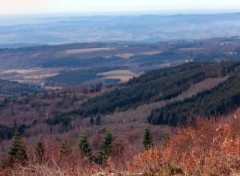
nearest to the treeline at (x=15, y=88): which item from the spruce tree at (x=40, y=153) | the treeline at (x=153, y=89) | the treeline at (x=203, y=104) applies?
the treeline at (x=153, y=89)

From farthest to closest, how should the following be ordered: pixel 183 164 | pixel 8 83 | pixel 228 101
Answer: pixel 8 83 → pixel 228 101 → pixel 183 164

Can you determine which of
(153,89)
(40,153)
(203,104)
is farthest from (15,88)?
(40,153)

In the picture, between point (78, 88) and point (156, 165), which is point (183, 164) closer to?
point (156, 165)

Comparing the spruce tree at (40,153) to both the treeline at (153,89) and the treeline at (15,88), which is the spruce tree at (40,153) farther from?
the treeline at (15,88)

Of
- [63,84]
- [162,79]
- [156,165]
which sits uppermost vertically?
[156,165]

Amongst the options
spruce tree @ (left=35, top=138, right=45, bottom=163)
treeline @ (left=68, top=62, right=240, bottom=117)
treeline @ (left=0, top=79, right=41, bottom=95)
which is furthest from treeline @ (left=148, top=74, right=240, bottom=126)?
treeline @ (left=0, top=79, right=41, bottom=95)

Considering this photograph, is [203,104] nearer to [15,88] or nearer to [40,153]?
[40,153]

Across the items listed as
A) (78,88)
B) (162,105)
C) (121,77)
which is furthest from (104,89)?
(121,77)
